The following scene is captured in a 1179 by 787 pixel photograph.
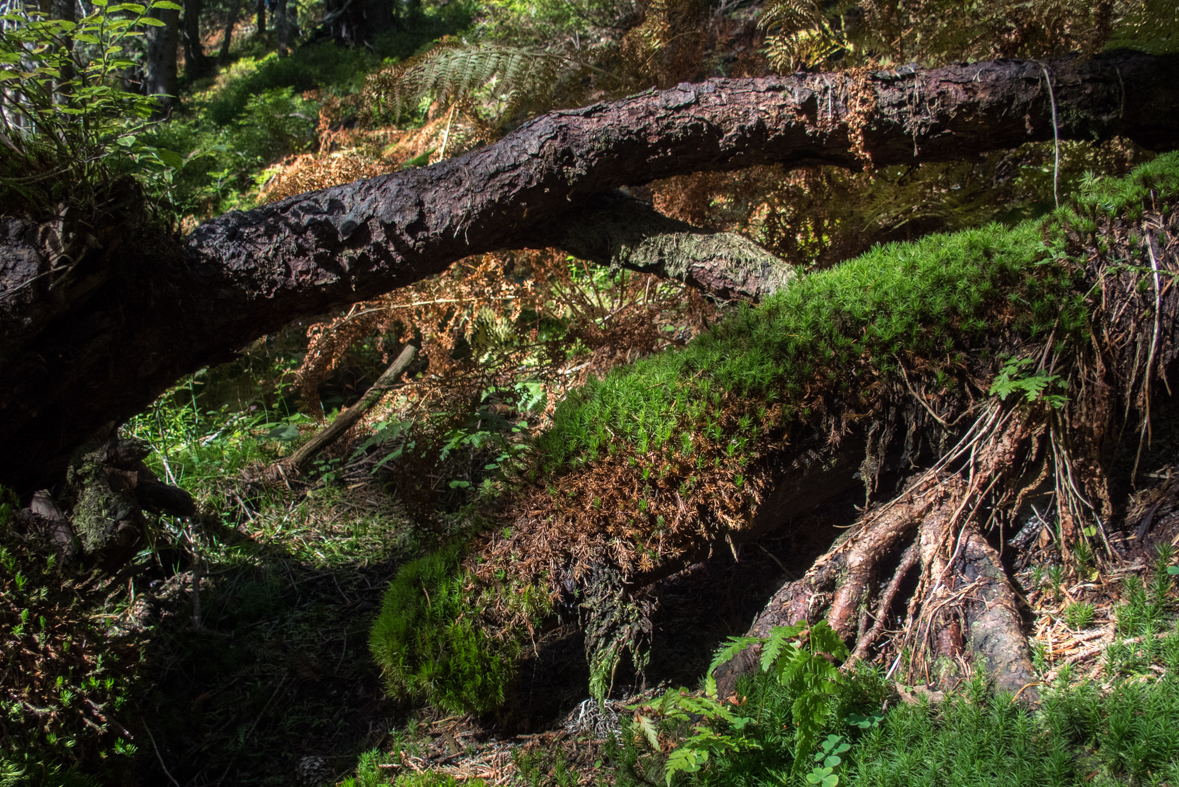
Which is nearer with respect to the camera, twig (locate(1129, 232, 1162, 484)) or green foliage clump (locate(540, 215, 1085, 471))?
twig (locate(1129, 232, 1162, 484))

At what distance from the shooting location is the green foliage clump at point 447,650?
107 inches

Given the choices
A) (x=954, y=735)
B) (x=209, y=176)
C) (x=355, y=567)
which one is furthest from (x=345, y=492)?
(x=209, y=176)

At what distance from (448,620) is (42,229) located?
2.20m

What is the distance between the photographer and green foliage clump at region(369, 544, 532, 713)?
2.72 meters

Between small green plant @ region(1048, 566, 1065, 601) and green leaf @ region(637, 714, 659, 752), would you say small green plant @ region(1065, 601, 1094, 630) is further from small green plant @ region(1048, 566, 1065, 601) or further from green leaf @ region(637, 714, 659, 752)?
green leaf @ region(637, 714, 659, 752)

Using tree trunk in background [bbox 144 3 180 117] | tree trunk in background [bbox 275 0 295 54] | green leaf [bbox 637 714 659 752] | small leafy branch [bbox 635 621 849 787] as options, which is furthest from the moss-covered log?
tree trunk in background [bbox 275 0 295 54]

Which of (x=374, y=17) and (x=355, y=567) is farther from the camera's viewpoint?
(x=374, y=17)

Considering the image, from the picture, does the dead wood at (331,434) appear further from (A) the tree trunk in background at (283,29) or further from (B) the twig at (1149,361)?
(A) the tree trunk in background at (283,29)

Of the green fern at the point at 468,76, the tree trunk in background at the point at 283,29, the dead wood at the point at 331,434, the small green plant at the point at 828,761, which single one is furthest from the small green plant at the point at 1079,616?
the tree trunk in background at the point at 283,29

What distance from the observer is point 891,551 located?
9.70ft

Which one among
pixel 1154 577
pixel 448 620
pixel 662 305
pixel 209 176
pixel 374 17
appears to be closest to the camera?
pixel 1154 577

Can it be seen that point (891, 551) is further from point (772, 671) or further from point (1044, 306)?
point (1044, 306)

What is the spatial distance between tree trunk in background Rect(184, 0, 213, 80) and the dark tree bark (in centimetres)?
1995

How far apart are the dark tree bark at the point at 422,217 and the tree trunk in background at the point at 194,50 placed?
19947mm
